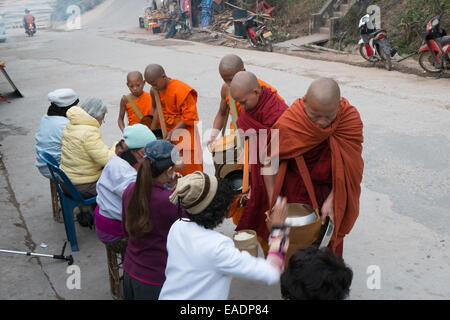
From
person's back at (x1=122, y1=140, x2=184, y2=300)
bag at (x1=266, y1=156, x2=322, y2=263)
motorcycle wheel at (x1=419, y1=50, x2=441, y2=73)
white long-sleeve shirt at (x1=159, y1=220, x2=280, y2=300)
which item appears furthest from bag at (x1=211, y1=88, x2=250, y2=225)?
motorcycle wheel at (x1=419, y1=50, x2=441, y2=73)

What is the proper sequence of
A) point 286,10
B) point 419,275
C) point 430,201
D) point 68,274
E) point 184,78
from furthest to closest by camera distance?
point 286,10 → point 184,78 → point 430,201 → point 68,274 → point 419,275

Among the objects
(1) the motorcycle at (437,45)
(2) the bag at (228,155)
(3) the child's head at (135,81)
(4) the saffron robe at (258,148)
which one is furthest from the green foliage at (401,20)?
(4) the saffron robe at (258,148)

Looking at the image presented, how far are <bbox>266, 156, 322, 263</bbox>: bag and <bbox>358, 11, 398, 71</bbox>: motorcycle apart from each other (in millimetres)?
8157

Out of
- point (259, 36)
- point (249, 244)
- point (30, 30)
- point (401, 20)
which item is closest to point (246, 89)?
point (249, 244)

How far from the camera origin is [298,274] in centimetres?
185

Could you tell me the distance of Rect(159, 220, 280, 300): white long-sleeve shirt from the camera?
2.05 metres

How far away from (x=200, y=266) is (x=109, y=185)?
1.32 metres

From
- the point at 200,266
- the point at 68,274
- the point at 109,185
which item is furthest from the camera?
the point at 68,274

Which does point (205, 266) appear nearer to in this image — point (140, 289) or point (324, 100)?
point (140, 289)

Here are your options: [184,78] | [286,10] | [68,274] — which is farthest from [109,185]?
[286,10]

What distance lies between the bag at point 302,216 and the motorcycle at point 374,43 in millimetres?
8157

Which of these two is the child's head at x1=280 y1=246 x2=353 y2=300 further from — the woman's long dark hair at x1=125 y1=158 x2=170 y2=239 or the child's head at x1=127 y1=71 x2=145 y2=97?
the child's head at x1=127 y1=71 x2=145 y2=97
